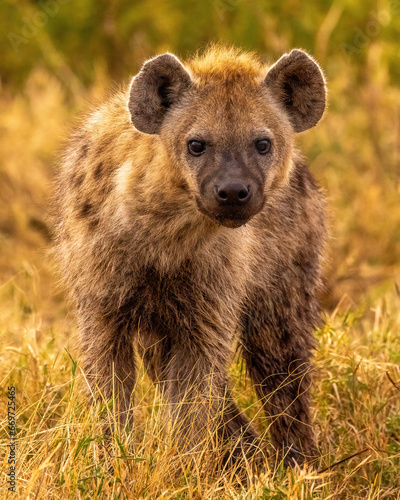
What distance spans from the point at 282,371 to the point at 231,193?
3.94ft

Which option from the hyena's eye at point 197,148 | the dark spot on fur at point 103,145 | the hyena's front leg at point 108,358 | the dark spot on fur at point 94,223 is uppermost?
the dark spot on fur at point 103,145

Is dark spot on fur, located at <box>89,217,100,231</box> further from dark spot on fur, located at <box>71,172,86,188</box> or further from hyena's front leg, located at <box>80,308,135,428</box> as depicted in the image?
hyena's front leg, located at <box>80,308,135,428</box>

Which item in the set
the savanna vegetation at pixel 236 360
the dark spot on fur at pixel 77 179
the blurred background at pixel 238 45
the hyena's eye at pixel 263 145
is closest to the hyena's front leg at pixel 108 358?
the savanna vegetation at pixel 236 360

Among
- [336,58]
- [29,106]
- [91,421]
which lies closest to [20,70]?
[29,106]

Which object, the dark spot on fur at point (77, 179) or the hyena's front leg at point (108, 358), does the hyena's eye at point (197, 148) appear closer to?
the dark spot on fur at point (77, 179)

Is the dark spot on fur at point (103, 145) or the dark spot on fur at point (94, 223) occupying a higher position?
the dark spot on fur at point (103, 145)

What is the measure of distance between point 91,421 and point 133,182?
35.4 inches

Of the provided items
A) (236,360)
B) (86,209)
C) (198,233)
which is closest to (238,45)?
(236,360)

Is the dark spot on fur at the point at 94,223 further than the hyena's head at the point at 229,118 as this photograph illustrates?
Yes

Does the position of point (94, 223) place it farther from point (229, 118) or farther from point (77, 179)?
point (229, 118)

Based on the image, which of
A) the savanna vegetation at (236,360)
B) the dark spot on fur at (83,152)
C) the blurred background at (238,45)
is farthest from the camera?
the blurred background at (238,45)

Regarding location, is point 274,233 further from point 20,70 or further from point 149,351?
point 20,70

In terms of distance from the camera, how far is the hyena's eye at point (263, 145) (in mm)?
3246

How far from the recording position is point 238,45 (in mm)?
8602
